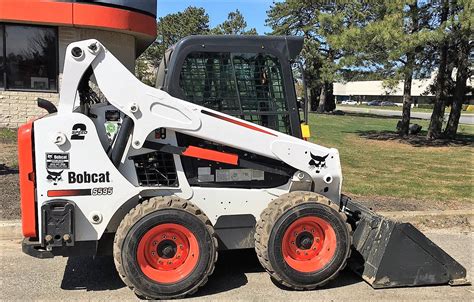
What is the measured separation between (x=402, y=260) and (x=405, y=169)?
7.75 metres

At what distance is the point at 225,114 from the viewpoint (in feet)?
14.6

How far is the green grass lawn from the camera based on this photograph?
28.7ft

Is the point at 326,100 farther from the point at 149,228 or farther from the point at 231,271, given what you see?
the point at 149,228

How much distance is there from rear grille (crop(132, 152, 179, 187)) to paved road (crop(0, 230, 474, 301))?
3.33ft

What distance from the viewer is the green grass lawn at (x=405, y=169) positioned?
8742 millimetres

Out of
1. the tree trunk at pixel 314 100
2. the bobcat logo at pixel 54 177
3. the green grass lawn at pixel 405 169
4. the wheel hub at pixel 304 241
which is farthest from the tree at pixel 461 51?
the tree trunk at pixel 314 100

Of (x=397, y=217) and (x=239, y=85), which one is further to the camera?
(x=397, y=217)

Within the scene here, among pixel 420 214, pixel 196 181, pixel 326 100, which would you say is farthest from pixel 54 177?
pixel 326 100

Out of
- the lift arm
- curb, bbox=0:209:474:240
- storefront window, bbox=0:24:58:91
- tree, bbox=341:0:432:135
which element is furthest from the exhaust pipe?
tree, bbox=341:0:432:135

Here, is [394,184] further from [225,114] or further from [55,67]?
[55,67]

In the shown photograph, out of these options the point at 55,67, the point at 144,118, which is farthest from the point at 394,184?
the point at 55,67

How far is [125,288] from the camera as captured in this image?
4.43m

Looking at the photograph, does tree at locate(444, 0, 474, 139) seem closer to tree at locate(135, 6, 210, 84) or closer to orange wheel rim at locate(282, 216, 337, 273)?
orange wheel rim at locate(282, 216, 337, 273)

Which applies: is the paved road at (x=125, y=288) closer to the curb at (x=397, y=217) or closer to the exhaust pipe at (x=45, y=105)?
the curb at (x=397, y=217)
